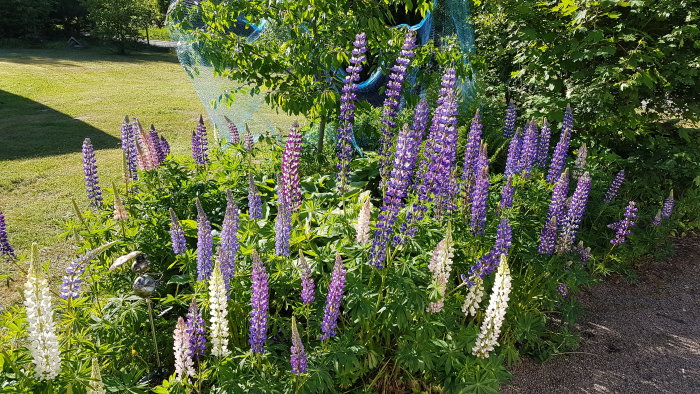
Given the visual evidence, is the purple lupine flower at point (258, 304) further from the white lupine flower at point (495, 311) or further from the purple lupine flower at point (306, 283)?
the white lupine flower at point (495, 311)

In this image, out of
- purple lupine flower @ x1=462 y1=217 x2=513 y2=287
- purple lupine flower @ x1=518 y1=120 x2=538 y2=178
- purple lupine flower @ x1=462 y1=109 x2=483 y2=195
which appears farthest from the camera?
purple lupine flower @ x1=518 y1=120 x2=538 y2=178

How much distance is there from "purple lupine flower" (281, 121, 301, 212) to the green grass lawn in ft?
7.66

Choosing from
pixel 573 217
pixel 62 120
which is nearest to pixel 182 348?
pixel 573 217

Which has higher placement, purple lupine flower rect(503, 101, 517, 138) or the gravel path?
purple lupine flower rect(503, 101, 517, 138)

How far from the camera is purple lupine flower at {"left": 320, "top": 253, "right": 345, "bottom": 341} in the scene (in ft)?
8.20

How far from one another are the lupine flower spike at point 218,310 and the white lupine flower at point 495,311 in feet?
4.60

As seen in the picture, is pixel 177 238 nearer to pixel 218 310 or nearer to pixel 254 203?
pixel 254 203

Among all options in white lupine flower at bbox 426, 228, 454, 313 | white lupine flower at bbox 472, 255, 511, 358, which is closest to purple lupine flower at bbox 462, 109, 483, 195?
white lupine flower at bbox 426, 228, 454, 313

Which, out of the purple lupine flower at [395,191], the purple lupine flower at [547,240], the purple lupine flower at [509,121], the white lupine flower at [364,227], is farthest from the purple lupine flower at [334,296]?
the purple lupine flower at [509,121]

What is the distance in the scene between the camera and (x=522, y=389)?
11.1 ft

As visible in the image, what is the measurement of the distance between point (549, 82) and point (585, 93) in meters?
0.63

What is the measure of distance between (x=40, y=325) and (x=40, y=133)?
8.85 meters

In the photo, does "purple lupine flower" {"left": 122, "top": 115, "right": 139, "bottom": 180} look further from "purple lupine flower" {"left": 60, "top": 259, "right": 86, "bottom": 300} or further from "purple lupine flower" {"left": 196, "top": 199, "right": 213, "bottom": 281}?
"purple lupine flower" {"left": 196, "top": 199, "right": 213, "bottom": 281}

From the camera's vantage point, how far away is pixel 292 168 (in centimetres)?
327
